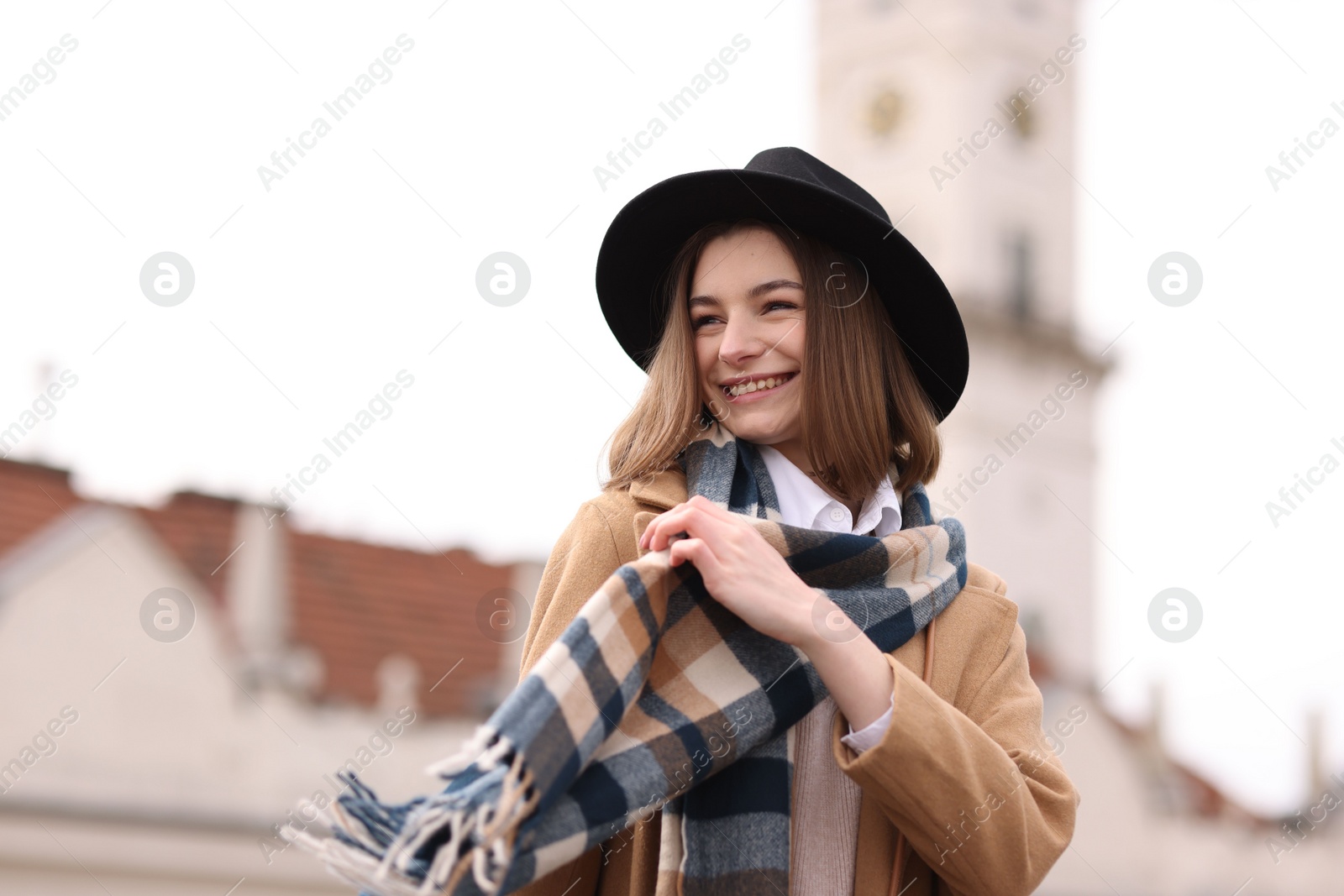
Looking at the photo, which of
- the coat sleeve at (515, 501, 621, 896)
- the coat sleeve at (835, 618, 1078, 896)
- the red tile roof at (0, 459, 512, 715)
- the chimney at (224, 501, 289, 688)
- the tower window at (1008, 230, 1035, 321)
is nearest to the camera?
the coat sleeve at (835, 618, 1078, 896)

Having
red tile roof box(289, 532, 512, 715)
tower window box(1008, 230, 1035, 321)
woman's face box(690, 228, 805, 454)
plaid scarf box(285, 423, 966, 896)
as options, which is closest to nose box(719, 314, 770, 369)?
woman's face box(690, 228, 805, 454)

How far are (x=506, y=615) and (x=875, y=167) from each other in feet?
78.2

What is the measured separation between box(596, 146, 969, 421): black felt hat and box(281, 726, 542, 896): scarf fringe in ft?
3.44

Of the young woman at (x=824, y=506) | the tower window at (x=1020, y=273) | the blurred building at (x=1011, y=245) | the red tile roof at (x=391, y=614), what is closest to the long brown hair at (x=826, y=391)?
the young woman at (x=824, y=506)

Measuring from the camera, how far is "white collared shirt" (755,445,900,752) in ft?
8.30

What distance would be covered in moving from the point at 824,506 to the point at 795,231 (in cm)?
45

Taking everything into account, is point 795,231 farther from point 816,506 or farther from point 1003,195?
point 1003,195

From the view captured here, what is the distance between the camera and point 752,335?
2.49 metres

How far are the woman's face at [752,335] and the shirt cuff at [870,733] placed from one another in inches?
21.5

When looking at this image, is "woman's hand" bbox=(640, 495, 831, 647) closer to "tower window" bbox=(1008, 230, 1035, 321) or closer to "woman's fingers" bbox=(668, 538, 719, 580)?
"woman's fingers" bbox=(668, 538, 719, 580)

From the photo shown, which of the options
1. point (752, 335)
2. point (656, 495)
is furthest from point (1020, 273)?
point (656, 495)

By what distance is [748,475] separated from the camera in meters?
2.52

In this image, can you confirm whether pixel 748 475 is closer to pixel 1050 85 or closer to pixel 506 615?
pixel 506 615

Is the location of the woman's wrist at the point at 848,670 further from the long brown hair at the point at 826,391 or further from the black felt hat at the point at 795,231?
the black felt hat at the point at 795,231
